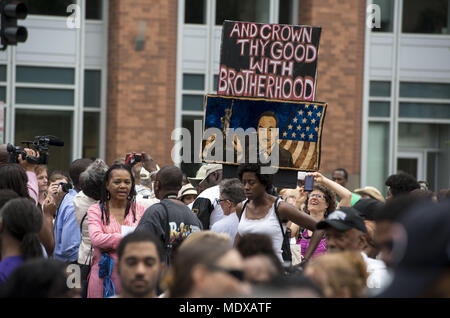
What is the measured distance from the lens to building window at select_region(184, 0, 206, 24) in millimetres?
16875

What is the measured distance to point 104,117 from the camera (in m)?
16.5

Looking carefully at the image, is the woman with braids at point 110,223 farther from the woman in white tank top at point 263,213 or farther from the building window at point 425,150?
the building window at point 425,150

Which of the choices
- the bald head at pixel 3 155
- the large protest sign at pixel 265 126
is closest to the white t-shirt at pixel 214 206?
the large protest sign at pixel 265 126

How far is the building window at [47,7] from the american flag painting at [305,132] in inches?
393

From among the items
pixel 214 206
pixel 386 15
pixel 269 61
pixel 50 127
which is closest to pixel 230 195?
pixel 214 206

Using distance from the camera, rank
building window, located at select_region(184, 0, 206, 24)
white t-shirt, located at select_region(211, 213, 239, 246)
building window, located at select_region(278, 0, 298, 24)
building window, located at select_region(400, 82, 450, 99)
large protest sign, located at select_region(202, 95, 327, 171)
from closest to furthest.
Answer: white t-shirt, located at select_region(211, 213, 239, 246)
large protest sign, located at select_region(202, 95, 327, 171)
building window, located at select_region(184, 0, 206, 24)
building window, located at select_region(278, 0, 298, 24)
building window, located at select_region(400, 82, 450, 99)

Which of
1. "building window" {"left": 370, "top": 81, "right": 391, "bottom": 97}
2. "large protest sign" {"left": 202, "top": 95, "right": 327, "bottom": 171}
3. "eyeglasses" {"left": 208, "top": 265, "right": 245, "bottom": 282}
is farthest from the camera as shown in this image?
"building window" {"left": 370, "top": 81, "right": 391, "bottom": 97}

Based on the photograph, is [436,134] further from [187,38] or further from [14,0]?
[14,0]

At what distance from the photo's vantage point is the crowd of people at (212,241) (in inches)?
85.1

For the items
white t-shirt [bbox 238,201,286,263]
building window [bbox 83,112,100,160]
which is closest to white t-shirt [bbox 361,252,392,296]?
white t-shirt [bbox 238,201,286,263]

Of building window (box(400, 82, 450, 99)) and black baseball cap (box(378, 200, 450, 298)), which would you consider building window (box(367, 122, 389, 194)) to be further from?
black baseball cap (box(378, 200, 450, 298))

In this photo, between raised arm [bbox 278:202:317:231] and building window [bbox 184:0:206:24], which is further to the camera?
building window [bbox 184:0:206:24]

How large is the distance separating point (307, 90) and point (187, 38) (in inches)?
375
